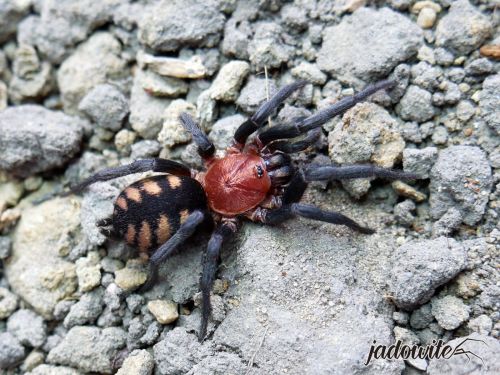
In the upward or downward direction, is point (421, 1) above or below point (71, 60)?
above

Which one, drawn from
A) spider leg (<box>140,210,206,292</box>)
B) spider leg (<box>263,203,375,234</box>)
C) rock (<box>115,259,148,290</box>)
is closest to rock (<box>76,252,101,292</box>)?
rock (<box>115,259,148,290</box>)

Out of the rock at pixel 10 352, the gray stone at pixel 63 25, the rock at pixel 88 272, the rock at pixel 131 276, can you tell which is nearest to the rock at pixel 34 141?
the gray stone at pixel 63 25

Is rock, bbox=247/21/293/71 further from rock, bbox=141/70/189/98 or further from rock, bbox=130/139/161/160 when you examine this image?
rock, bbox=130/139/161/160

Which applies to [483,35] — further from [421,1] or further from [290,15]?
[290,15]

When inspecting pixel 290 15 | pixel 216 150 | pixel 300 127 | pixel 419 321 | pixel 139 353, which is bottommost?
pixel 139 353

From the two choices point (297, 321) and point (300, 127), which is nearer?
point (297, 321)

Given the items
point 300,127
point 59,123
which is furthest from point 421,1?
point 59,123

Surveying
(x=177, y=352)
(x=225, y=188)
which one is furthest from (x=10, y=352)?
(x=225, y=188)

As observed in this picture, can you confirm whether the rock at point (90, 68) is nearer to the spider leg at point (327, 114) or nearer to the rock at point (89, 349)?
the spider leg at point (327, 114)
